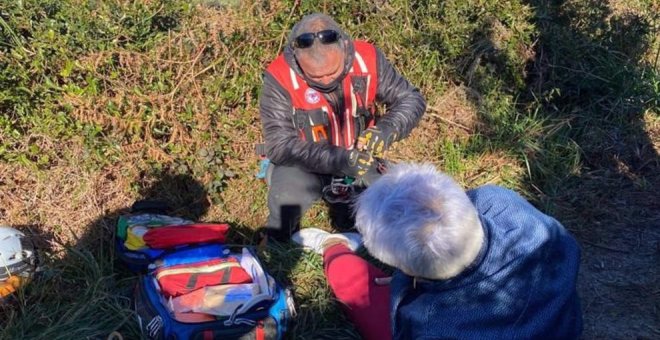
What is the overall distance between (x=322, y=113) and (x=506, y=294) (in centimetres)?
190

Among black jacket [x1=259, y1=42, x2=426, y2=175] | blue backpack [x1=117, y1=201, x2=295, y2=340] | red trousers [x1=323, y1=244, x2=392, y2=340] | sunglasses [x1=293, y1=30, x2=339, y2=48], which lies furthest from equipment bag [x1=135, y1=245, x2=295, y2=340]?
sunglasses [x1=293, y1=30, x2=339, y2=48]

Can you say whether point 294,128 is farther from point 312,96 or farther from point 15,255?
point 15,255

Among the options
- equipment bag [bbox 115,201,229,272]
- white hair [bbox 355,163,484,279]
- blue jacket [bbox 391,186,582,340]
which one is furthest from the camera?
equipment bag [bbox 115,201,229,272]

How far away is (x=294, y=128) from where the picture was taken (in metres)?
3.63

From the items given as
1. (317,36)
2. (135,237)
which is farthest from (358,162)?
(135,237)

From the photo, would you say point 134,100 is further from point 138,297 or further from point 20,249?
point 138,297

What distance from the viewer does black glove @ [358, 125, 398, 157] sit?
139 inches

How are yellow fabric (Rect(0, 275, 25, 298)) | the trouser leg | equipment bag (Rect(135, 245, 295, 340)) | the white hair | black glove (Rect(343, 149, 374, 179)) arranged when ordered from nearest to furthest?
the white hair → equipment bag (Rect(135, 245, 295, 340)) → yellow fabric (Rect(0, 275, 25, 298)) → black glove (Rect(343, 149, 374, 179)) → the trouser leg

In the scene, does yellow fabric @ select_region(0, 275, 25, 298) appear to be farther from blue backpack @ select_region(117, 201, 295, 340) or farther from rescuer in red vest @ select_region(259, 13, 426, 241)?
rescuer in red vest @ select_region(259, 13, 426, 241)

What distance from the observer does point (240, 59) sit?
450 centimetres

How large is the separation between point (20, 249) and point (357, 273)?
1.73 metres

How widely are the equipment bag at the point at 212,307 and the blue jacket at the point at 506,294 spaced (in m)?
0.90

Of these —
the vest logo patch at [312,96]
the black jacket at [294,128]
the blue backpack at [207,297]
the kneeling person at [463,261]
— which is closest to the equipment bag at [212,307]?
the blue backpack at [207,297]

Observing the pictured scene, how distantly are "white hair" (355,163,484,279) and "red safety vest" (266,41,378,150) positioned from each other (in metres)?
1.68
